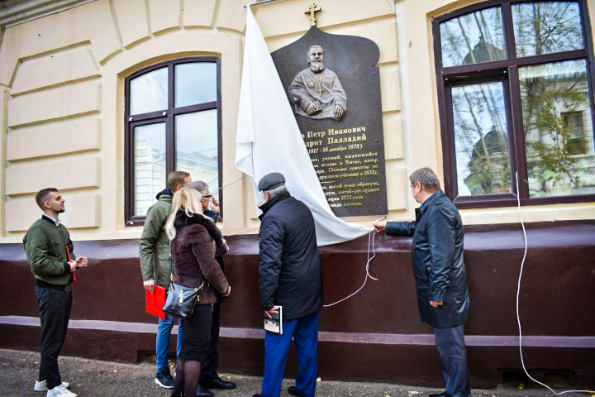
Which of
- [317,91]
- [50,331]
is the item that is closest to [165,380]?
[50,331]

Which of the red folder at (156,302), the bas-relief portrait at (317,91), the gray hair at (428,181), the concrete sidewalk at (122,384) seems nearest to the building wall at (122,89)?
the bas-relief portrait at (317,91)

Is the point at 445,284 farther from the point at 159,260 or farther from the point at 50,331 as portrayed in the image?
the point at 50,331

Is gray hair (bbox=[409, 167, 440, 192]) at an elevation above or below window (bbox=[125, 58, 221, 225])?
below

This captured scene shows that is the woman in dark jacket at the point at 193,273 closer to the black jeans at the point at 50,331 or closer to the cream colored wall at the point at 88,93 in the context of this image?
the black jeans at the point at 50,331

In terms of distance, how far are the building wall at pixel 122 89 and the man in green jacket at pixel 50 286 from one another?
1.33 m

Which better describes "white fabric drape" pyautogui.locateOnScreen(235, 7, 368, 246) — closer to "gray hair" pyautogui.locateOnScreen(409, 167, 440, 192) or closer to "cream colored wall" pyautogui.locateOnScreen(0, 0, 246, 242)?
"cream colored wall" pyautogui.locateOnScreen(0, 0, 246, 242)

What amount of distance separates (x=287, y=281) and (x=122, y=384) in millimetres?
2082

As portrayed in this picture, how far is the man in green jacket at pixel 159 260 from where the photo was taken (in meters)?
3.77

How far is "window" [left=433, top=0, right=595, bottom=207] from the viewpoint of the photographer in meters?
3.87

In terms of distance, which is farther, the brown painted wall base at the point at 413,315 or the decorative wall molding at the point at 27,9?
the decorative wall molding at the point at 27,9

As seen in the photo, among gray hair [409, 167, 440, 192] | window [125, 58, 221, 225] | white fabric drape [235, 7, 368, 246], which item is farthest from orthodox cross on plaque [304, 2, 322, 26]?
gray hair [409, 167, 440, 192]

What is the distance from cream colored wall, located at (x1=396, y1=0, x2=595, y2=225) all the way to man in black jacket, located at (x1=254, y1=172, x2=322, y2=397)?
142 centimetres

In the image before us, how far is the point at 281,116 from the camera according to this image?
4.20m

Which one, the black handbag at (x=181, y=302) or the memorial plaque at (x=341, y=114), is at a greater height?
the memorial plaque at (x=341, y=114)
